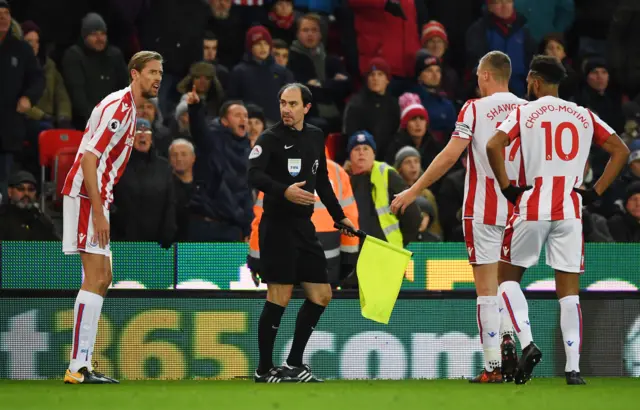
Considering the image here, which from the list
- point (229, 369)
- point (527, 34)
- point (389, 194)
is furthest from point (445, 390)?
point (527, 34)

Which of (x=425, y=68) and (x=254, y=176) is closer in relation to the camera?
(x=254, y=176)

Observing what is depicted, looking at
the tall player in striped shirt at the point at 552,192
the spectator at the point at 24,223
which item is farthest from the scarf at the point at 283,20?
the tall player in striped shirt at the point at 552,192

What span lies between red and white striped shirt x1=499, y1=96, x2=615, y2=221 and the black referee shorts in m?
1.51

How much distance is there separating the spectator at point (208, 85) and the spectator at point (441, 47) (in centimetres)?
270

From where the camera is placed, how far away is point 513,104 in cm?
916

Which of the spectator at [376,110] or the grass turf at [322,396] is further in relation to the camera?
the spectator at [376,110]

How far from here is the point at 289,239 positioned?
926cm

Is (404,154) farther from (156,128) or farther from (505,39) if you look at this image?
(505,39)

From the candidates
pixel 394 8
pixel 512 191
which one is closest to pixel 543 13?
pixel 394 8

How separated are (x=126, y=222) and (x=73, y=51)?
2884mm

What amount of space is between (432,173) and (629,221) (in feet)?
15.4

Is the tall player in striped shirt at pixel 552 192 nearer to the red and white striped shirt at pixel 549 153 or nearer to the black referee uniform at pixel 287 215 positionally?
the red and white striped shirt at pixel 549 153

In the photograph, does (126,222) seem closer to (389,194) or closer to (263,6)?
(389,194)

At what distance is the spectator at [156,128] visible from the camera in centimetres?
1380
